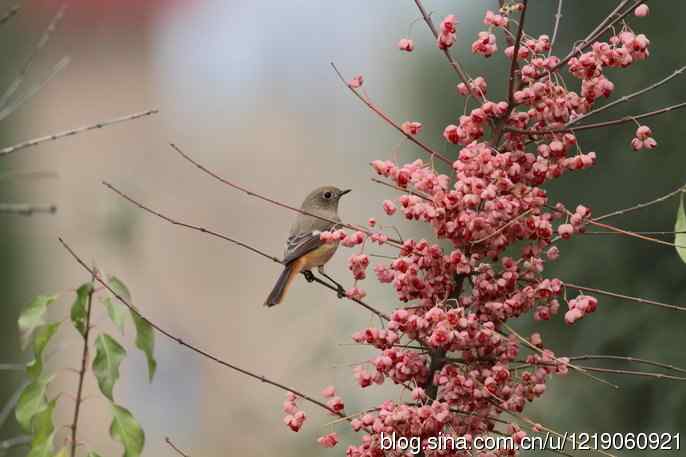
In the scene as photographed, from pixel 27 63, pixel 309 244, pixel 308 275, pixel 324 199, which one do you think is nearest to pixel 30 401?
pixel 27 63

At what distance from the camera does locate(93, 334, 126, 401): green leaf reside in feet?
5.87

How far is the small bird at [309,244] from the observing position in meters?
2.75

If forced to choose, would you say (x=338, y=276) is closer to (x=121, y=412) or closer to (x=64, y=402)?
(x=64, y=402)

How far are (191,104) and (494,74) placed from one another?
793 centimetres

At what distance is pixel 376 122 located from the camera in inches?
309

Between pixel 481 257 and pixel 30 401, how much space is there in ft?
2.55

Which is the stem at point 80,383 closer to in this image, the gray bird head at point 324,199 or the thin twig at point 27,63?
the thin twig at point 27,63

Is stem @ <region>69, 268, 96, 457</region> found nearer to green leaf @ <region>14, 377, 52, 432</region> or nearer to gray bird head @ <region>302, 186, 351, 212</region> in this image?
green leaf @ <region>14, 377, 52, 432</region>

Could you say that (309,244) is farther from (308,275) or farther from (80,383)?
(80,383)

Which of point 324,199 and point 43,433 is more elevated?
point 324,199

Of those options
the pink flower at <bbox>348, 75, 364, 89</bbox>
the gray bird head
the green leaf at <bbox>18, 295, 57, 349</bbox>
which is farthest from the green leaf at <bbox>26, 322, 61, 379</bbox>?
the gray bird head

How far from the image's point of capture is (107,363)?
1.81 meters

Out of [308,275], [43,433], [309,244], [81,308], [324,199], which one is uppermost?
[324,199]

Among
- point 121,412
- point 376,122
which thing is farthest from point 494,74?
point 376,122
